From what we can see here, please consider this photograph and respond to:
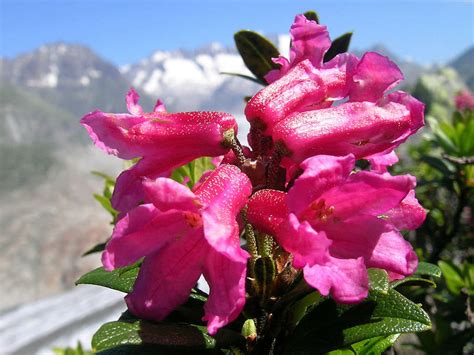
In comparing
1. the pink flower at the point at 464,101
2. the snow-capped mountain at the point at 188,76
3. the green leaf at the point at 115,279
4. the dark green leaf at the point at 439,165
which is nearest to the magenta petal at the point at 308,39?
the green leaf at the point at 115,279

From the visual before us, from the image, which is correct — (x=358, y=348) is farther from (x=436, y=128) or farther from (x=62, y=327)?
(x=62, y=327)

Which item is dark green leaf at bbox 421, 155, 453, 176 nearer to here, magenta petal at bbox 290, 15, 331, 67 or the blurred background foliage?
the blurred background foliage

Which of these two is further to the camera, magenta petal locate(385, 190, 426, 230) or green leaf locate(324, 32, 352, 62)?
green leaf locate(324, 32, 352, 62)

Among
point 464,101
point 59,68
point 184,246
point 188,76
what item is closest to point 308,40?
point 184,246

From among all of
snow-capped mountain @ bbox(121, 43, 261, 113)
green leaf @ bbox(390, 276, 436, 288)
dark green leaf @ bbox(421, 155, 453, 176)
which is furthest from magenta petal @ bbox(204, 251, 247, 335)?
snow-capped mountain @ bbox(121, 43, 261, 113)

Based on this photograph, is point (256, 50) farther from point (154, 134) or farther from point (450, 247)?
point (450, 247)

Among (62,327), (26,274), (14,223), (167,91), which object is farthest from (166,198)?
(167,91)
